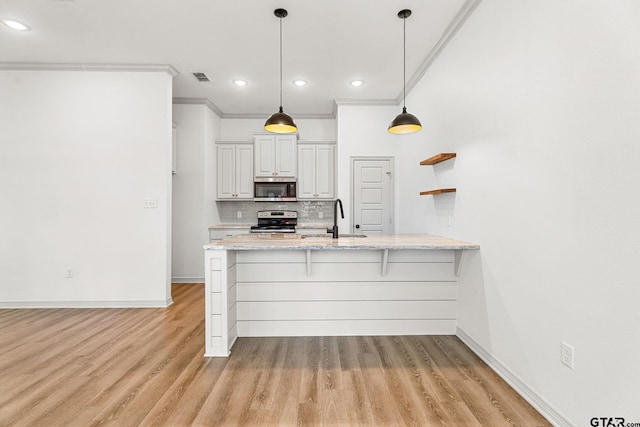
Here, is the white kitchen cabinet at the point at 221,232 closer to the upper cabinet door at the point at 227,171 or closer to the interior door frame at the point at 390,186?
the upper cabinet door at the point at 227,171

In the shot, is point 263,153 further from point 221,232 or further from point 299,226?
point 221,232

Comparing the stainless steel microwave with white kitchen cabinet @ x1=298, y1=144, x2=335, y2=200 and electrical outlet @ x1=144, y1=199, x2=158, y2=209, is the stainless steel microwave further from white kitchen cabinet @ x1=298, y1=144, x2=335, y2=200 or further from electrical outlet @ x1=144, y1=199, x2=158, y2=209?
electrical outlet @ x1=144, y1=199, x2=158, y2=209

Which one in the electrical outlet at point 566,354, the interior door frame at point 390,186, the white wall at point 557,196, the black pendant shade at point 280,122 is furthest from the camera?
the interior door frame at point 390,186

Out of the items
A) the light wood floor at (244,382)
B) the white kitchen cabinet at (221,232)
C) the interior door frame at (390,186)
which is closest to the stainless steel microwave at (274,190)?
the white kitchen cabinet at (221,232)

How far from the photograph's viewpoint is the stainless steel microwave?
5551 millimetres

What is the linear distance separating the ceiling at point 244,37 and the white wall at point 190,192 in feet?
2.06

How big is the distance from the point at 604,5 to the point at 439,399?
7.43 ft

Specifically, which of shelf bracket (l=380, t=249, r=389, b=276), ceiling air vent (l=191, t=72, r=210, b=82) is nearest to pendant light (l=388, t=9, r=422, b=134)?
shelf bracket (l=380, t=249, r=389, b=276)

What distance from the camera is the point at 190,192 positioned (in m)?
5.10

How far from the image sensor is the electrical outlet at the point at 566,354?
162cm

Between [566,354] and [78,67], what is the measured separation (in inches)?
217

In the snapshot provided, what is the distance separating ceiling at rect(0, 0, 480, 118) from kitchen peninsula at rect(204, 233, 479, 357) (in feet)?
6.88

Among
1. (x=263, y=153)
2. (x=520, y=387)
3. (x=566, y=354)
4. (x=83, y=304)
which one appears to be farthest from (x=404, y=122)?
(x=83, y=304)

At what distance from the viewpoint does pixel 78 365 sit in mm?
2418
